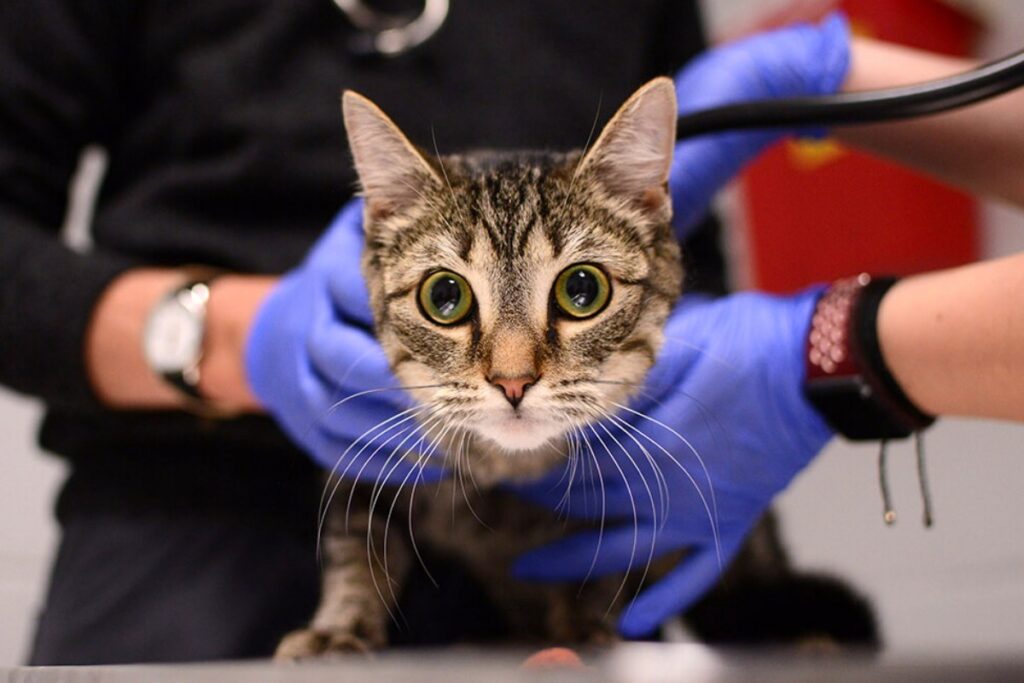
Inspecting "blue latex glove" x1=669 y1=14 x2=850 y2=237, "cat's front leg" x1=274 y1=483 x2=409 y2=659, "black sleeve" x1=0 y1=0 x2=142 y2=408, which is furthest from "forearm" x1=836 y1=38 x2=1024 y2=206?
"black sleeve" x1=0 y1=0 x2=142 y2=408

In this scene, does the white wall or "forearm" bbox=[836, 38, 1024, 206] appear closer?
"forearm" bbox=[836, 38, 1024, 206]

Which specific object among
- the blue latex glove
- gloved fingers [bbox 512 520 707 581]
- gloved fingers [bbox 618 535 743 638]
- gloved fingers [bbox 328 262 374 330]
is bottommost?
gloved fingers [bbox 618 535 743 638]

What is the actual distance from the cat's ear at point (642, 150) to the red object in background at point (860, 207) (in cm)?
35

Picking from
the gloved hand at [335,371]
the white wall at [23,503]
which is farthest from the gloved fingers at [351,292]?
the white wall at [23,503]

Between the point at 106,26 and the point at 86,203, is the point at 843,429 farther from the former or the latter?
the point at 86,203

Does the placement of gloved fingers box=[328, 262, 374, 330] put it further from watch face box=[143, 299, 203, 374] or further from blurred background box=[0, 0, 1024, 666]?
blurred background box=[0, 0, 1024, 666]

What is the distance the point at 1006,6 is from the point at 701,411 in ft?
2.06

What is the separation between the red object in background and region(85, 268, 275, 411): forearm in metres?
0.65

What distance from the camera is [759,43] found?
34.2 inches

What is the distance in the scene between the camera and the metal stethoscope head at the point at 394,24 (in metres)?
0.70

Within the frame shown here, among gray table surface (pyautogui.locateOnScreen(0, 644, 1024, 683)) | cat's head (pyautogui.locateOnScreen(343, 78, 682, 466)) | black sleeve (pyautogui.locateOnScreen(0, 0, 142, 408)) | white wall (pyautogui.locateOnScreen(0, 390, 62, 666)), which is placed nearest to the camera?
gray table surface (pyautogui.locateOnScreen(0, 644, 1024, 683))

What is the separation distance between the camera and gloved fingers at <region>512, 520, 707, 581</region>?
64 cm

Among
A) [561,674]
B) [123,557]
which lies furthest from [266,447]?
[561,674]

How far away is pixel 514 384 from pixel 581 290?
0.08 meters
